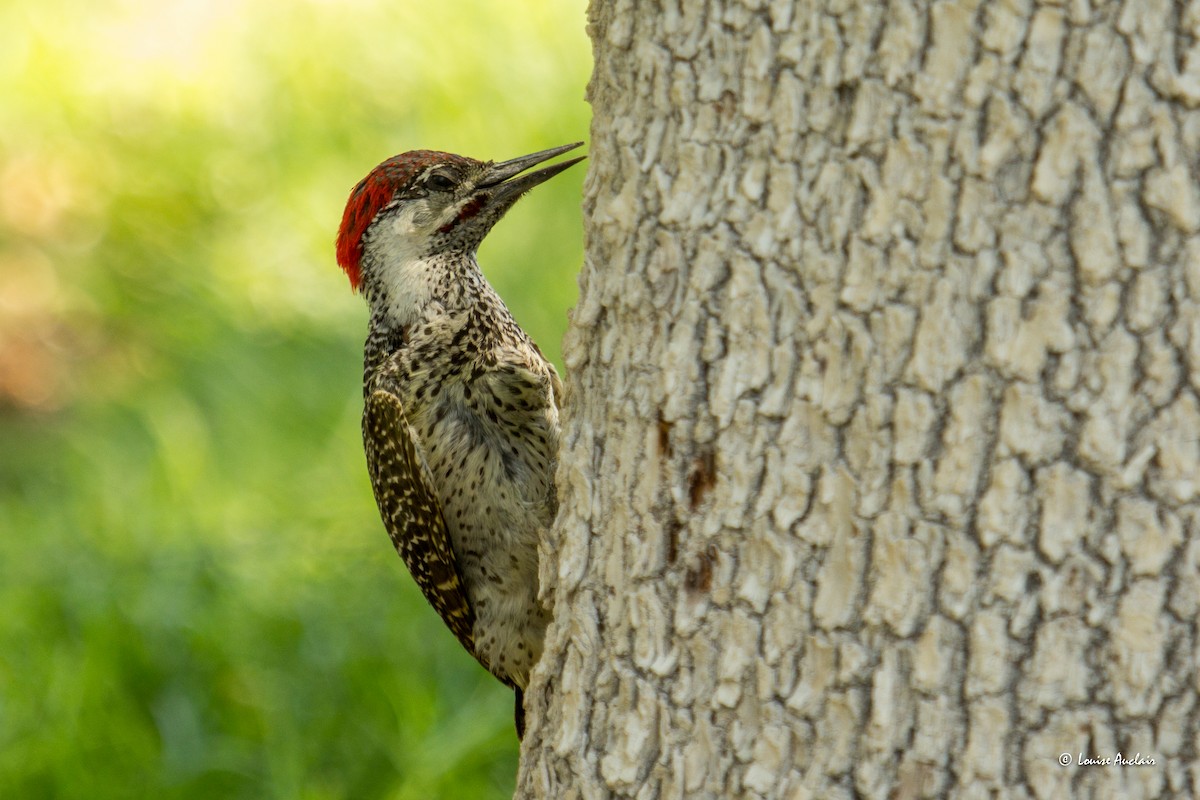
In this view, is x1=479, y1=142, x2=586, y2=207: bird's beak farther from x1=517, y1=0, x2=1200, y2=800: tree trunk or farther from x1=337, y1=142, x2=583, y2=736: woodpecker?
x1=517, y1=0, x2=1200, y2=800: tree trunk

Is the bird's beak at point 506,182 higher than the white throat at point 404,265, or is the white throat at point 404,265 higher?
the bird's beak at point 506,182

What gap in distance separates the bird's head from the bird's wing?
0.43 meters

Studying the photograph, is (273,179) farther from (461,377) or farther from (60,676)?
(461,377)

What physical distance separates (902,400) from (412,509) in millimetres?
1723

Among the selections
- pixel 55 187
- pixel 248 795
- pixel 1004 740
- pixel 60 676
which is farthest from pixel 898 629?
pixel 55 187

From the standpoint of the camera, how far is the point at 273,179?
6977 mm

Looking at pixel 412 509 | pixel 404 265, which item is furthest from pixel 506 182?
pixel 412 509

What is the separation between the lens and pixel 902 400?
185 cm

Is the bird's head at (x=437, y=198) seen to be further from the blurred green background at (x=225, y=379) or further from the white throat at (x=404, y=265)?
the blurred green background at (x=225, y=379)

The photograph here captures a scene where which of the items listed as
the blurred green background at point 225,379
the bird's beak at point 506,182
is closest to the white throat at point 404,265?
the bird's beak at point 506,182

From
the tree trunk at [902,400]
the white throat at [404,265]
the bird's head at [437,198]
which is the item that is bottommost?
the tree trunk at [902,400]

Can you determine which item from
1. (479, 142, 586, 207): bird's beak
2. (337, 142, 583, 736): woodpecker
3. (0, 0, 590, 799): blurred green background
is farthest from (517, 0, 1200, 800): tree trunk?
(0, 0, 590, 799): blurred green background

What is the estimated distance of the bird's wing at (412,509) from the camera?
3.27 metres

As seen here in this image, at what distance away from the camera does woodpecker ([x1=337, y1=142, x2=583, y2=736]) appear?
10.7 feet
